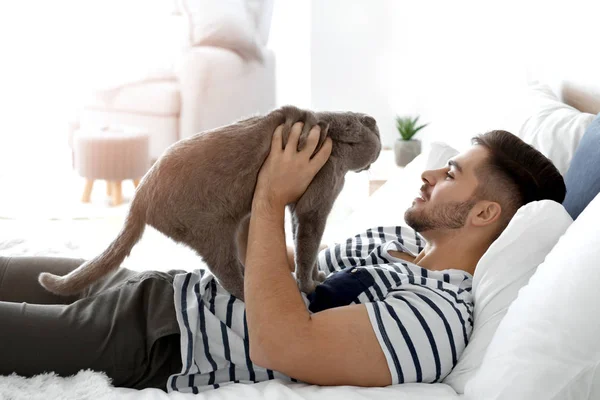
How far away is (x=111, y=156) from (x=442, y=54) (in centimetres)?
204

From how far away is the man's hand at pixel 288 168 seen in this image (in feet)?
4.35

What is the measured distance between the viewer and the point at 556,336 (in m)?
0.96

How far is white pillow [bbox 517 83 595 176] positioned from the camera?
5.20ft

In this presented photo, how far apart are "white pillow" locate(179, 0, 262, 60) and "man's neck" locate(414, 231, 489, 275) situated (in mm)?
3089

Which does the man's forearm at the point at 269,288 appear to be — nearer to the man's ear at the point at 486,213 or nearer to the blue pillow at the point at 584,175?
the man's ear at the point at 486,213

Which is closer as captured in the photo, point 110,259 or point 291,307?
point 291,307

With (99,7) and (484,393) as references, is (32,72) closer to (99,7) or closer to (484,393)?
(99,7)

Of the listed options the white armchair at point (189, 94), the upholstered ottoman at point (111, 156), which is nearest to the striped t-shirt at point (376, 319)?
the upholstered ottoman at point (111, 156)

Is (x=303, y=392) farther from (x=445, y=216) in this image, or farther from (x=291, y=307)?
(x=445, y=216)

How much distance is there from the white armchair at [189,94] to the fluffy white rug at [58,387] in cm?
312

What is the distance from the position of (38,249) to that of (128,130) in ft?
8.72

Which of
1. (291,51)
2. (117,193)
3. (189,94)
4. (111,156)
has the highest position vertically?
(291,51)

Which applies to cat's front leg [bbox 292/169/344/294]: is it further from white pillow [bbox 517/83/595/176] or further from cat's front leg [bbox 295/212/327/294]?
white pillow [bbox 517/83/595/176]

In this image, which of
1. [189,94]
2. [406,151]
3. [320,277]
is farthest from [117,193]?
[320,277]
